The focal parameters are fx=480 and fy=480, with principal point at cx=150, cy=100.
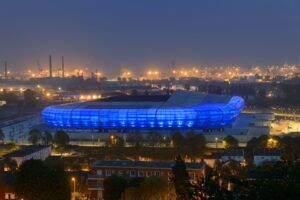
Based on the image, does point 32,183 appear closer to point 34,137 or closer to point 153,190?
point 153,190

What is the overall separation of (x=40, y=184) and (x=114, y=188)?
1.20 meters

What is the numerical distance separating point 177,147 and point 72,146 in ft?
11.9

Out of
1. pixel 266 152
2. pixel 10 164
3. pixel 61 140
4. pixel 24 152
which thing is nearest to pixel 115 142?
pixel 61 140

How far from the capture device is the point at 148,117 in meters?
17.6

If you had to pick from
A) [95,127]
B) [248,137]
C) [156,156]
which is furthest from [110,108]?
[156,156]

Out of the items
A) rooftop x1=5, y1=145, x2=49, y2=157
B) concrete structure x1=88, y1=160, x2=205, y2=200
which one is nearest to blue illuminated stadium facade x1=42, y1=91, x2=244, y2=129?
rooftop x1=5, y1=145, x2=49, y2=157

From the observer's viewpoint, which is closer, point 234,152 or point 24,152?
point 24,152

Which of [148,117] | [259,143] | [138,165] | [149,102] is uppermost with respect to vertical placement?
[149,102]

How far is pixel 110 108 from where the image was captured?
18.1 metres

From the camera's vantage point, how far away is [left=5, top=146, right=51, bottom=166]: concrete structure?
37.0ft

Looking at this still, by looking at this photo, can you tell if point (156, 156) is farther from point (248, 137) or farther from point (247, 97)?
point (247, 97)

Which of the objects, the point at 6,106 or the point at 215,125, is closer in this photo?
the point at 215,125

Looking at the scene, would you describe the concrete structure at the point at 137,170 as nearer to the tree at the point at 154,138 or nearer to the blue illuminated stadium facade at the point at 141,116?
the tree at the point at 154,138

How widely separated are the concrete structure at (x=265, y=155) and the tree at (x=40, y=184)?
524cm
